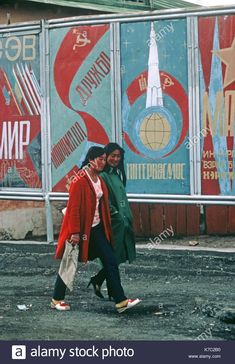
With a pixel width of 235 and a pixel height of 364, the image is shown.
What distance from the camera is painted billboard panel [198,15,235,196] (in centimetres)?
1347

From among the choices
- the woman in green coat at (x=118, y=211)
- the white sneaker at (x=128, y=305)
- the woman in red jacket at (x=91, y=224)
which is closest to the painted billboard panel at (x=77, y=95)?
the woman in green coat at (x=118, y=211)

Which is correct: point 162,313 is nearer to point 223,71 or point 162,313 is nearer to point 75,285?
point 75,285

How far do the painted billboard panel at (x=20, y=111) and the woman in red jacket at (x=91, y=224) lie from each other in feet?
15.2

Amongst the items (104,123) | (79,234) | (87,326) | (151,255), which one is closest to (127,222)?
(79,234)

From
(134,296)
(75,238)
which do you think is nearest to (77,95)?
(134,296)

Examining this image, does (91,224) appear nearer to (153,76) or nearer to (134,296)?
(134,296)

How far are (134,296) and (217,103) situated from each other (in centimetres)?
330

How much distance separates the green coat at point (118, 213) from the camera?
10922 millimetres

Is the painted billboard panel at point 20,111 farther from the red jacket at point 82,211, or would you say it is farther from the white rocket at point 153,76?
the red jacket at point 82,211

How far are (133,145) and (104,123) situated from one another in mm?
525

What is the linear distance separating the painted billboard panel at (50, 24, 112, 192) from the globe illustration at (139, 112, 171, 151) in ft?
1.70

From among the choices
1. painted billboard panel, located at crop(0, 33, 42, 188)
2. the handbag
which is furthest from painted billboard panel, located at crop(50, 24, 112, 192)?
the handbag

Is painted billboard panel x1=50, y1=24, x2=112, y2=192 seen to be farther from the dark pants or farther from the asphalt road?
the dark pants

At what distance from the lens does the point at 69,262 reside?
1052 centimetres
